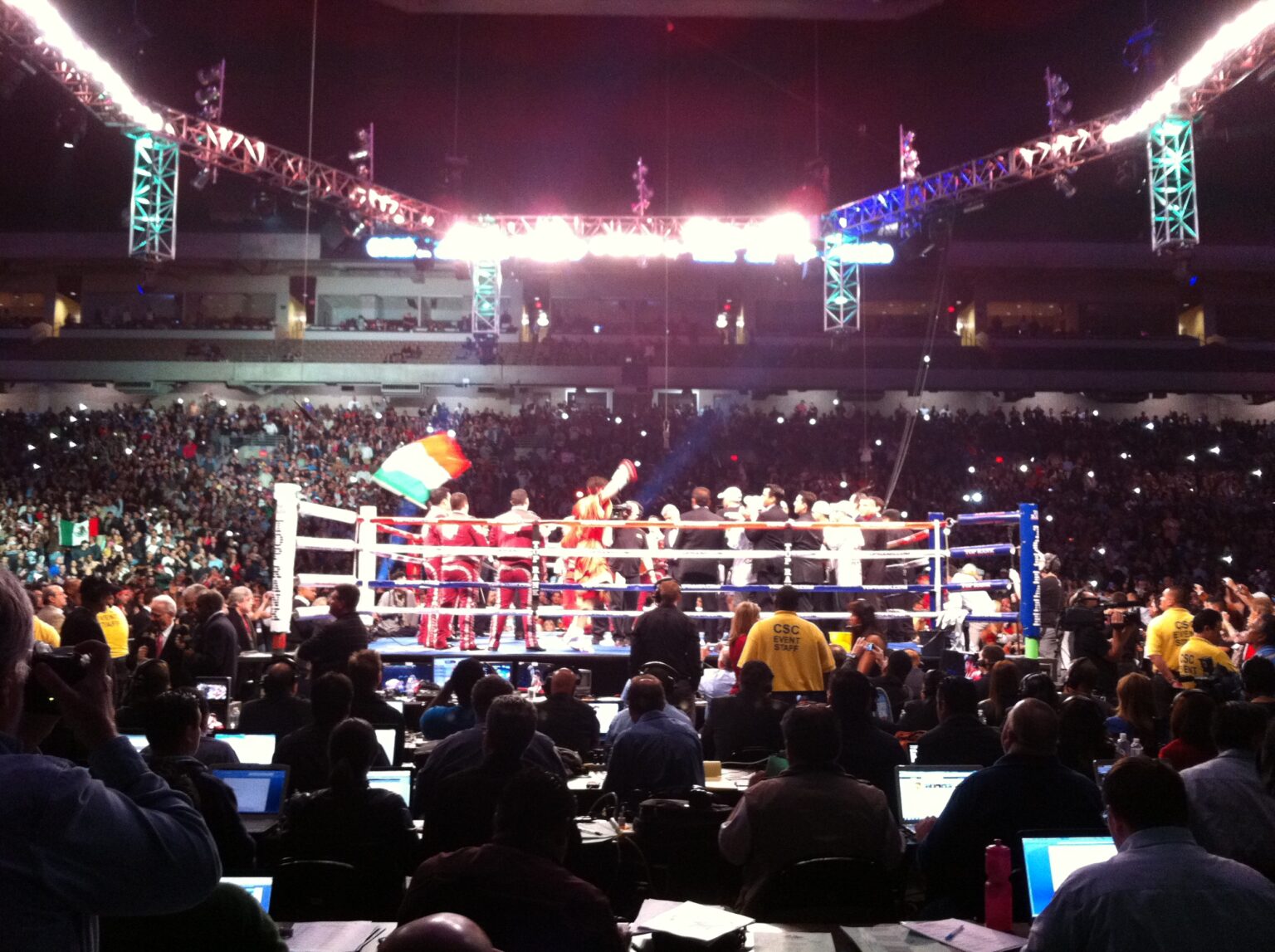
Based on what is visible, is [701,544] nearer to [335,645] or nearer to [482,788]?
[335,645]

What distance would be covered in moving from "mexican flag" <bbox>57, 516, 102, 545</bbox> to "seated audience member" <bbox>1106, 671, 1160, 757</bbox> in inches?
713

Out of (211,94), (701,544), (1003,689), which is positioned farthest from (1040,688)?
(211,94)

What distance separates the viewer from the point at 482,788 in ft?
12.1

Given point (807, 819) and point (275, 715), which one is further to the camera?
point (275, 715)

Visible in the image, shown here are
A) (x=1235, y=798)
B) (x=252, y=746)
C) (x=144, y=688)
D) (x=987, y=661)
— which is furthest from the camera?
(x=987, y=661)

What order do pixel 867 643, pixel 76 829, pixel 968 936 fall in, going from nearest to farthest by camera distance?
pixel 76 829
pixel 968 936
pixel 867 643

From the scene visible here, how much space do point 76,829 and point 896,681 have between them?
6136mm

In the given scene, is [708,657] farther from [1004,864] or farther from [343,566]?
[343,566]

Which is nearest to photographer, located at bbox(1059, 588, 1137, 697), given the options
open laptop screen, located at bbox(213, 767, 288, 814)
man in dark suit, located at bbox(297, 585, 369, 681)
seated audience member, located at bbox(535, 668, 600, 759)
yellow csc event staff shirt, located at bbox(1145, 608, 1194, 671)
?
yellow csc event staff shirt, located at bbox(1145, 608, 1194, 671)

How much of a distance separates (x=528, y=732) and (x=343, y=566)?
49.0ft

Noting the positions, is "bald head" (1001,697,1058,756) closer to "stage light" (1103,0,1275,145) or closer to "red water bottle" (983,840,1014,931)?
"red water bottle" (983,840,1014,931)

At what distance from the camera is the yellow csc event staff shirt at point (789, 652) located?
276 inches

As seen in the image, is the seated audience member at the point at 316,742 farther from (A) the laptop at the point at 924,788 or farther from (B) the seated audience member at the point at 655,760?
(A) the laptop at the point at 924,788

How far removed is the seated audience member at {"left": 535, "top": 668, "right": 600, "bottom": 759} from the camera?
237 inches
